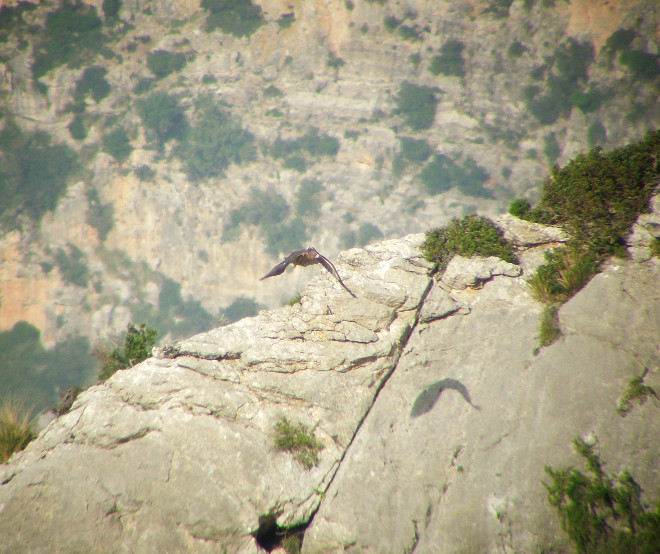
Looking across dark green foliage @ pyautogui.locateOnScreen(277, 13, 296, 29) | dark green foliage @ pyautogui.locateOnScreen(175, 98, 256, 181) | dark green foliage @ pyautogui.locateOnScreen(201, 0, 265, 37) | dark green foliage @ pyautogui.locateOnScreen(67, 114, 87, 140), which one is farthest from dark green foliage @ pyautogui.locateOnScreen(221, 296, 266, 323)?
dark green foliage @ pyautogui.locateOnScreen(277, 13, 296, 29)

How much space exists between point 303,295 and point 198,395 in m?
4.09

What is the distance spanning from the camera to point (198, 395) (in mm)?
8609

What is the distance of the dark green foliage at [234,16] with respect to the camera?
90938 mm

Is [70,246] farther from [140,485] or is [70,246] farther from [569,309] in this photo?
[569,309]

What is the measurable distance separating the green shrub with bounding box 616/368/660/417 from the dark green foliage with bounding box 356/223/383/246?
7567 centimetres

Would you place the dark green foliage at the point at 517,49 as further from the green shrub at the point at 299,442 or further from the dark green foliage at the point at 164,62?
the green shrub at the point at 299,442

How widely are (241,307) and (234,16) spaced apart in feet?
258

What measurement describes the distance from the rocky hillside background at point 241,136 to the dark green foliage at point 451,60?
44cm

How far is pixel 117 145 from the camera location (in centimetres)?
8400

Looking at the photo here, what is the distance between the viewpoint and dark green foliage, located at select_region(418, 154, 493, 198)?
7744cm

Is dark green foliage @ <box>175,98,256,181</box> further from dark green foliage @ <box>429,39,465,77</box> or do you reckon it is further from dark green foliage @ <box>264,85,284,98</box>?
dark green foliage @ <box>429,39,465,77</box>

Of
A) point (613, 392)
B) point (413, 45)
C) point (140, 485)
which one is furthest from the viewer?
point (413, 45)

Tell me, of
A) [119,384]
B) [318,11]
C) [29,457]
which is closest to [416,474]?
[119,384]

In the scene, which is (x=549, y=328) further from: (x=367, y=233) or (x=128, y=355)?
(x=367, y=233)
